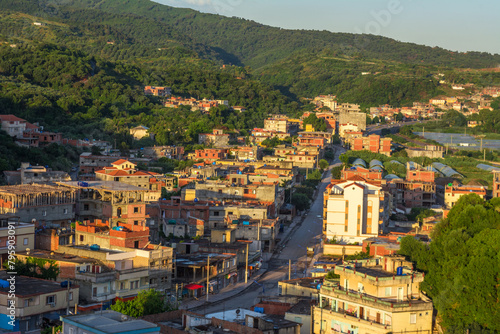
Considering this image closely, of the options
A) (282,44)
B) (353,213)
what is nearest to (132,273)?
(353,213)

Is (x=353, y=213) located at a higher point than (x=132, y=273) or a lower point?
higher

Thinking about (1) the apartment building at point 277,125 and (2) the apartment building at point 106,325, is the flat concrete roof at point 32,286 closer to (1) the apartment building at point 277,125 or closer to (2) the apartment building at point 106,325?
(2) the apartment building at point 106,325

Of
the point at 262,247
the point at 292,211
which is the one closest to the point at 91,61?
the point at 292,211

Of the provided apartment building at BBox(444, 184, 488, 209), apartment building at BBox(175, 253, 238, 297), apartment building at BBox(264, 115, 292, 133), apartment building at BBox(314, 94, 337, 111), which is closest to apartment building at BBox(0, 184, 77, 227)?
apartment building at BBox(175, 253, 238, 297)

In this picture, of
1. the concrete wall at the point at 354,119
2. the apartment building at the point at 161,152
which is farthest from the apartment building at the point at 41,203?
the concrete wall at the point at 354,119

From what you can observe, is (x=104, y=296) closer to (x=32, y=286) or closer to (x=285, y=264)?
(x=32, y=286)
